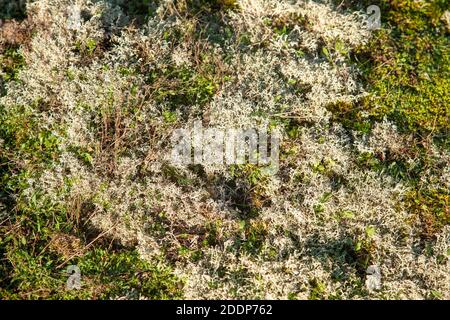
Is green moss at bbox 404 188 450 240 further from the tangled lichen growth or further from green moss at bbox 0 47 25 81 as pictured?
green moss at bbox 0 47 25 81

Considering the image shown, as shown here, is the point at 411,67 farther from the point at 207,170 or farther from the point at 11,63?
the point at 11,63

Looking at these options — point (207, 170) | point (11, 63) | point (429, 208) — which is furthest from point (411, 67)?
point (11, 63)

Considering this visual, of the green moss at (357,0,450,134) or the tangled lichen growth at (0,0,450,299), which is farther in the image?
the green moss at (357,0,450,134)

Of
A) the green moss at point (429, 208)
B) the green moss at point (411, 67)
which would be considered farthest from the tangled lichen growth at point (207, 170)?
the green moss at point (411, 67)

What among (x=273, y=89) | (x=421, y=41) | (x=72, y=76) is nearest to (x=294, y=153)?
(x=273, y=89)
